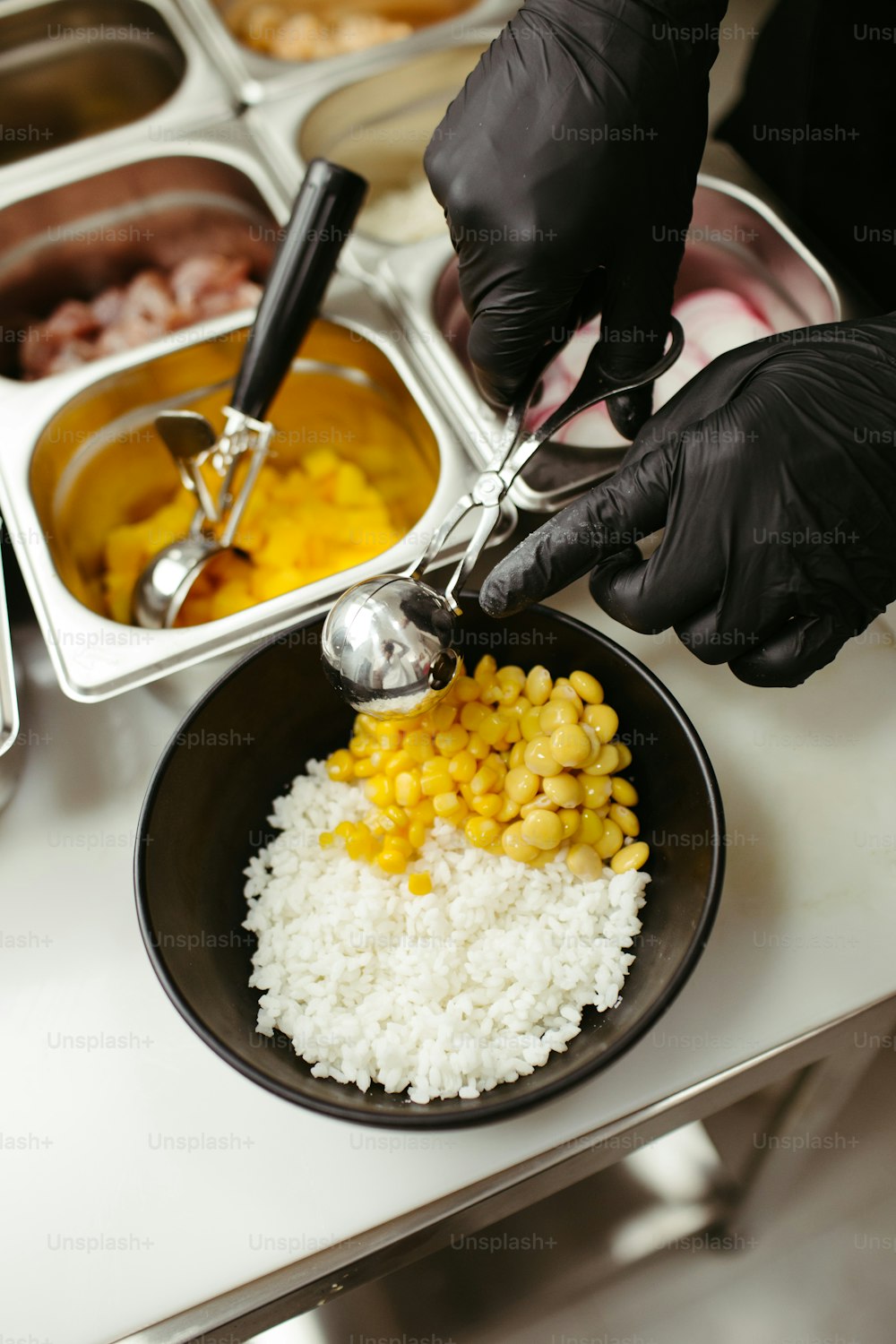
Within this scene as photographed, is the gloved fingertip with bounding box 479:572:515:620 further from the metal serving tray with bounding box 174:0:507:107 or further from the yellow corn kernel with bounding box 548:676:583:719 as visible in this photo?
the metal serving tray with bounding box 174:0:507:107

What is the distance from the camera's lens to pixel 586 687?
3.95 ft

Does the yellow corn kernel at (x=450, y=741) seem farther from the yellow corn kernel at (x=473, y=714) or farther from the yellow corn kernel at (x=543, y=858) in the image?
the yellow corn kernel at (x=543, y=858)

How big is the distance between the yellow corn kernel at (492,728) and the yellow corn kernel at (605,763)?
0.11m

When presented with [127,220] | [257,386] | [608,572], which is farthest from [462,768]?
[127,220]

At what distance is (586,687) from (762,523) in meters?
0.29

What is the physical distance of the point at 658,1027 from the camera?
1167mm

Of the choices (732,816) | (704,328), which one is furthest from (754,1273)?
(704,328)

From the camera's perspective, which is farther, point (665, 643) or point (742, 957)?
point (665, 643)

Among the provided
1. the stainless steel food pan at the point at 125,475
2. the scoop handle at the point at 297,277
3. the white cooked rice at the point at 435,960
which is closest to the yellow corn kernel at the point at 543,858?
the white cooked rice at the point at 435,960

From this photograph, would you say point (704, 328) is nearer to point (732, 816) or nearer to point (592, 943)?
point (732, 816)

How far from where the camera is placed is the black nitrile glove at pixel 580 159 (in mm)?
1166

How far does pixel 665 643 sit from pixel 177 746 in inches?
27.6

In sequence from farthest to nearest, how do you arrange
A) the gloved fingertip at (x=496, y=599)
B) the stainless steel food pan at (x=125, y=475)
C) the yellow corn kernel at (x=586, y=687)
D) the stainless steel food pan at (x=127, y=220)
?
1. the stainless steel food pan at (x=127, y=220)
2. the stainless steel food pan at (x=125, y=475)
3. the yellow corn kernel at (x=586, y=687)
4. the gloved fingertip at (x=496, y=599)

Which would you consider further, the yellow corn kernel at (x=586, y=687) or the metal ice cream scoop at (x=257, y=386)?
the metal ice cream scoop at (x=257, y=386)
